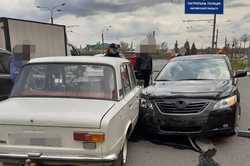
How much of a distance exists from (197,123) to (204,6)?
1995 centimetres

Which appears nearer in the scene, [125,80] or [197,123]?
[125,80]

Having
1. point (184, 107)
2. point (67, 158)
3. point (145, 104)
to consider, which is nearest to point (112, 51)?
point (145, 104)

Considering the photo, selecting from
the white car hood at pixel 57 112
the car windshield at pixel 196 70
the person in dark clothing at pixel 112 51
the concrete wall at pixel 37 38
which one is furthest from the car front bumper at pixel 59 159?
the concrete wall at pixel 37 38

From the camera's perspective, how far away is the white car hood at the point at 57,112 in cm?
360

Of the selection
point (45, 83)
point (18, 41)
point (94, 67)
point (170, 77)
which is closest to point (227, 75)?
point (170, 77)

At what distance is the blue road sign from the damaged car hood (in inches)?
723

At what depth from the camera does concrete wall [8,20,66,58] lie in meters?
12.1

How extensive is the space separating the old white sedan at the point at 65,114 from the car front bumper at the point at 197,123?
117 centimetres

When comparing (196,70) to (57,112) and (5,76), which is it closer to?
(57,112)

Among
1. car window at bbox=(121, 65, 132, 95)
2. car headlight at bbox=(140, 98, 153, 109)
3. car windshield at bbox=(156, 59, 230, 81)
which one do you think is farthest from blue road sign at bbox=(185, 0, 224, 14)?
car window at bbox=(121, 65, 132, 95)

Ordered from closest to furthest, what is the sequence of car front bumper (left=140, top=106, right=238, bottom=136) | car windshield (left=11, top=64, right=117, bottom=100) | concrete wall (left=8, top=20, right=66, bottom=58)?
car windshield (left=11, top=64, right=117, bottom=100), car front bumper (left=140, top=106, right=238, bottom=136), concrete wall (left=8, top=20, right=66, bottom=58)

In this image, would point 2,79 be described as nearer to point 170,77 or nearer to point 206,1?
point 170,77

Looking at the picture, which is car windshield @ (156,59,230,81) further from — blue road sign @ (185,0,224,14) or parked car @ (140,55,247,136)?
blue road sign @ (185,0,224,14)

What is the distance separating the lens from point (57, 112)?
377 centimetres
